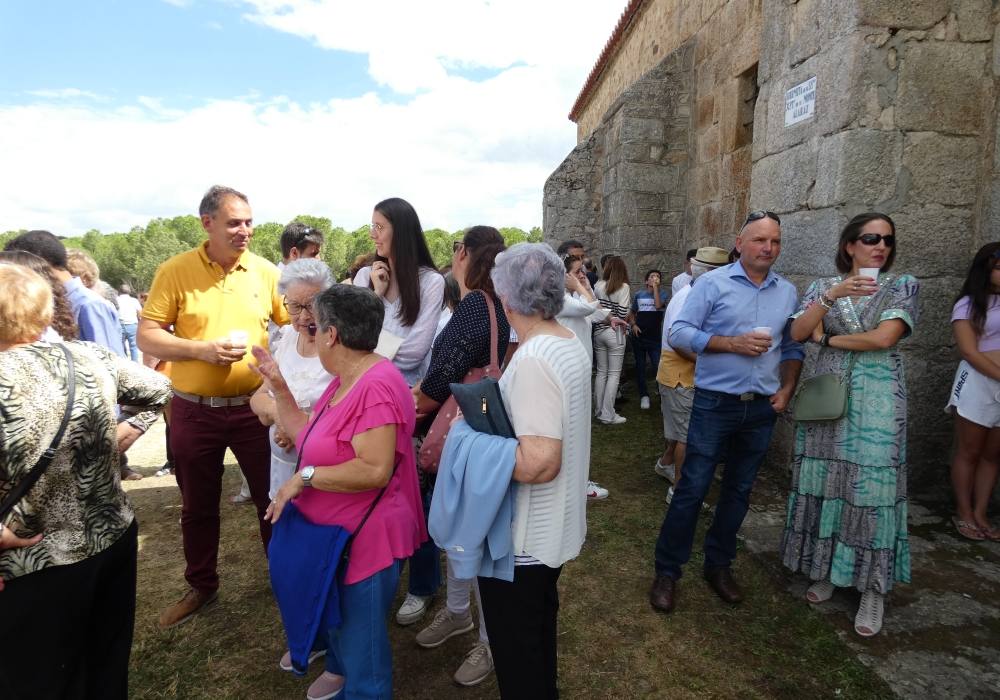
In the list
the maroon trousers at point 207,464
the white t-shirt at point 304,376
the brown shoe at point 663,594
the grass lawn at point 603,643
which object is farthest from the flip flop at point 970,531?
the maroon trousers at point 207,464

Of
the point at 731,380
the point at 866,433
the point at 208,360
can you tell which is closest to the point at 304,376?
the point at 208,360

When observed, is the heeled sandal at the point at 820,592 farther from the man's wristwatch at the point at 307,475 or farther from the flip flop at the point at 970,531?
the man's wristwatch at the point at 307,475

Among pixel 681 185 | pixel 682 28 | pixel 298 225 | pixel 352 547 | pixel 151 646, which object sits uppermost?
pixel 682 28

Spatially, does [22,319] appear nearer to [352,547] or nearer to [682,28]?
[352,547]

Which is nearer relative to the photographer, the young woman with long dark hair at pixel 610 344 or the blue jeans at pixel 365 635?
the blue jeans at pixel 365 635

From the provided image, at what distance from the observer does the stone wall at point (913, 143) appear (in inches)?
140

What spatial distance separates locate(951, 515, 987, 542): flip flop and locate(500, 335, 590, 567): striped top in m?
3.20

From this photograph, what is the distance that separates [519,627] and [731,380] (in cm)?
172

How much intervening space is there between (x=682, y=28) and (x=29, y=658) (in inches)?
378

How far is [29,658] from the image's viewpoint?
1.67 meters

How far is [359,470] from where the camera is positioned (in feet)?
6.07

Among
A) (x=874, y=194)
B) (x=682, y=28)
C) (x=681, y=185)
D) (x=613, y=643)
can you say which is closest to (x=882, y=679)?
(x=613, y=643)

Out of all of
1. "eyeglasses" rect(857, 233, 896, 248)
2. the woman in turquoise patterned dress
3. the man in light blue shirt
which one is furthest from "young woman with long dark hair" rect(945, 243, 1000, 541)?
the man in light blue shirt

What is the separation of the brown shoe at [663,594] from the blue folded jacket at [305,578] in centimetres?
180
